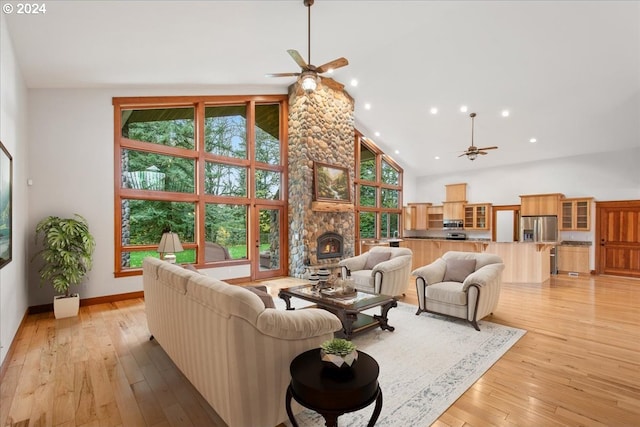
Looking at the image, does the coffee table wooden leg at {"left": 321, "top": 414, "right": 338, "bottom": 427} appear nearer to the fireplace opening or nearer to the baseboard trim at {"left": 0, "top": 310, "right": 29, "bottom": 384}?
the baseboard trim at {"left": 0, "top": 310, "right": 29, "bottom": 384}

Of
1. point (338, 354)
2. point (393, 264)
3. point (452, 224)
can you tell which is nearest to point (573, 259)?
point (452, 224)

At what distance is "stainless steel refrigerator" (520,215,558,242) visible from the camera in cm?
835

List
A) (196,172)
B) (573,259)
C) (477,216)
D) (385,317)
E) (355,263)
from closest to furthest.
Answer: (385,317) < (355,263) < (196,172) < (573,259) < (477,216)

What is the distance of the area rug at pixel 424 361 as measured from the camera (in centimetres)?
213

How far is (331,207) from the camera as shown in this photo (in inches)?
291

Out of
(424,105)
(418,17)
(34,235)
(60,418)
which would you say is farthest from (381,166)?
(60,418)

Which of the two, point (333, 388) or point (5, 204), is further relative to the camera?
point (5, 204)

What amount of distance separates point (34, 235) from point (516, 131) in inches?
399

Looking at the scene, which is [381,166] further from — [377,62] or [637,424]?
[637,424]

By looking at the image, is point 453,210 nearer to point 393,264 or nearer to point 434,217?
point 434,217

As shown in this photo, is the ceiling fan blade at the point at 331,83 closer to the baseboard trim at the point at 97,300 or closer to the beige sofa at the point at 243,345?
the baseboard trim at the point at 97,300

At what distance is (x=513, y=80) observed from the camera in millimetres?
6160

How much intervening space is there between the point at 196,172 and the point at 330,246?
11.7ft

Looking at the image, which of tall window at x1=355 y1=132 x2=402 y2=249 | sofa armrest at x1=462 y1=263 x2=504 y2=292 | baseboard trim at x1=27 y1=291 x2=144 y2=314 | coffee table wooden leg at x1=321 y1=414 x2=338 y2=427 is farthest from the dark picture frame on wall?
tall window at x1=355 y1=132 x2=402 y2=249
